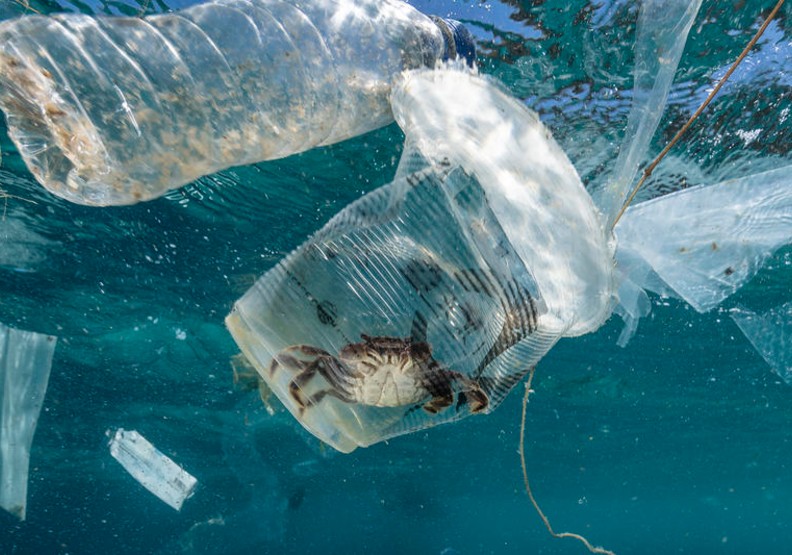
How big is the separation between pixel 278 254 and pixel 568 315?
997 centimetres

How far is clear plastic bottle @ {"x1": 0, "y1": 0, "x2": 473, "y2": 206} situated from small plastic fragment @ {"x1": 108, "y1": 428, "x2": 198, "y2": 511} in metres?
12.0

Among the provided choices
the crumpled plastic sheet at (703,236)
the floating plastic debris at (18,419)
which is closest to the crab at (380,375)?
the crumpled plastic sheet at (703,236)

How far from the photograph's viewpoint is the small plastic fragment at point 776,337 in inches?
285

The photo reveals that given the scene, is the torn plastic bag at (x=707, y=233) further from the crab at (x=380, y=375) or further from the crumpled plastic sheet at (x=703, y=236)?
the crab at (x=380, y=375)

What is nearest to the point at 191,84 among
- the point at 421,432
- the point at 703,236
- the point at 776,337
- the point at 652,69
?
the point at 652,69

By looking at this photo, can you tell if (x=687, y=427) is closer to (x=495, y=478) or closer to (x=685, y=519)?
(x=495, y=478)

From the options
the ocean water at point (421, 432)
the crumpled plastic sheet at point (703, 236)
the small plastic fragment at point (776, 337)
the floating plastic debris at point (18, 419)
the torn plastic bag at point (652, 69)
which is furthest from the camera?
the floating plastic debris at point (18, 419)

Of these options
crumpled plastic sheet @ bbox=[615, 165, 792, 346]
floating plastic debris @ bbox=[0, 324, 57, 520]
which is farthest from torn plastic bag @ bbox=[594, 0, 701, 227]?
floating plastic debris @ bbox=[0, 324, 57, 520]

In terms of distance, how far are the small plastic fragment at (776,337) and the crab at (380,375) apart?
6.42 m

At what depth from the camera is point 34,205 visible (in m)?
9.68

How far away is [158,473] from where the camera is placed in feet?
48.9

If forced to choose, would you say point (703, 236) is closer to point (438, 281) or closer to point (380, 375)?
point (438, 281)

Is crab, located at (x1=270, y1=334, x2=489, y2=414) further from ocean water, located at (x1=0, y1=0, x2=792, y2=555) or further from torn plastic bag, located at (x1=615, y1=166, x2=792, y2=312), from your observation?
ocean water, located at (x1=0, y1=0, x2=792, y2=555)

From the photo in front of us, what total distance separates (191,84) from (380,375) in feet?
6.06
